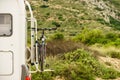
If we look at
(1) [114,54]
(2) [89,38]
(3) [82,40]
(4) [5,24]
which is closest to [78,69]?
(1) [114,54]

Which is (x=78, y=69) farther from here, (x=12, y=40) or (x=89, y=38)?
(x=89, y=38)

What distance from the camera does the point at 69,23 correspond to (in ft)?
188

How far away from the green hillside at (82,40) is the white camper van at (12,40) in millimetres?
7902

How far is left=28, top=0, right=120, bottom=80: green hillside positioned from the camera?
18.7 m

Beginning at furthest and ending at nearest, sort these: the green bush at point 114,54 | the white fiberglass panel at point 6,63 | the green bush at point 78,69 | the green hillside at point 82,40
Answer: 1. the green bush at point 114,54
2. the green hillside at point 82,40
3. the green bush at point 78,69
4. the white fiberglass panel at point 6,63

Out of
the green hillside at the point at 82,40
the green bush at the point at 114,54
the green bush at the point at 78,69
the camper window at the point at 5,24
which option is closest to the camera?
the camper window at the point at 5,24

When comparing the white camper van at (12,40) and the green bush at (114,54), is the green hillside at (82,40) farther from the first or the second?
the white camper van at (12,40)

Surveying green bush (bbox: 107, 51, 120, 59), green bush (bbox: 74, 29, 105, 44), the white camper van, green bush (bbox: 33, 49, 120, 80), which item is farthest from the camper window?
green bush (bbox: 74, 29, 105, 44)

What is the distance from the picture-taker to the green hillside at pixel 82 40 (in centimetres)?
1866

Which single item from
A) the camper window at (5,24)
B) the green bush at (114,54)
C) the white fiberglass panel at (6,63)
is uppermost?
the camper window at (5,24)

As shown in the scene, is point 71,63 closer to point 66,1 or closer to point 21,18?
point 21,18

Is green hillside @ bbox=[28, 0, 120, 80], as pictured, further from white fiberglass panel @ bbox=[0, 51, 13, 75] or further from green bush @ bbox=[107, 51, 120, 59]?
white fiberglass panel @ bbox=[0, 51, 13, 75]

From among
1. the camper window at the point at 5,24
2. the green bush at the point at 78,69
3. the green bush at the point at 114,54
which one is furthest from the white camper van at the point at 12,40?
the green bush at the point at 114,54

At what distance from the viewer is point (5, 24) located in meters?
9.81
